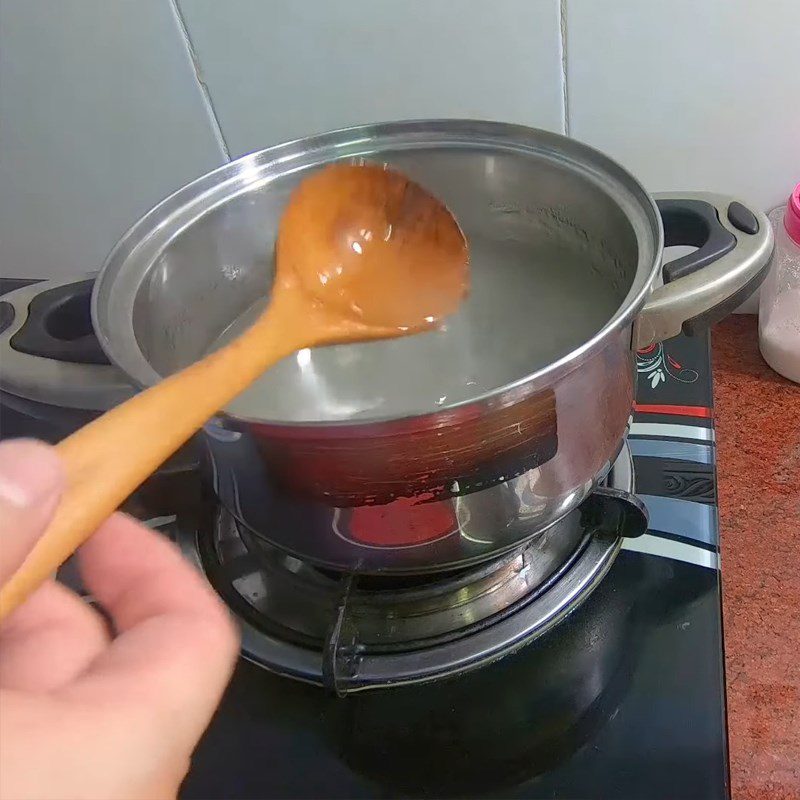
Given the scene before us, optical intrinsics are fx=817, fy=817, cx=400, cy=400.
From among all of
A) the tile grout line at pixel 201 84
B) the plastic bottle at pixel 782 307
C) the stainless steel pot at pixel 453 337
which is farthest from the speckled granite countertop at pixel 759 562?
the tile grout line at pixel 201 84

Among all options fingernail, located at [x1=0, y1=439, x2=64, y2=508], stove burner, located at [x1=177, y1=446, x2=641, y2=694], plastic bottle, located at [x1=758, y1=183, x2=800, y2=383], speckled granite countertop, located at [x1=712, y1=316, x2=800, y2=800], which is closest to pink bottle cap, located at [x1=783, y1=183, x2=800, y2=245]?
plastic bottle, located at [x1=758, y1=183, x2=800, y2=383]

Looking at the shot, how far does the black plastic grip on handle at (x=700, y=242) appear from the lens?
0.43 meters

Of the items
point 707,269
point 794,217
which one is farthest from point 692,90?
point 707,269

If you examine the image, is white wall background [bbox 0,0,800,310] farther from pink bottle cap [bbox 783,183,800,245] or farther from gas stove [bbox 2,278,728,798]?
gas stove [bbox 2,278,728,798]

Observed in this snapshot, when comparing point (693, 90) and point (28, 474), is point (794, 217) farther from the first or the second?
point (28, 474)

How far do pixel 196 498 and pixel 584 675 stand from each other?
0.92 feet

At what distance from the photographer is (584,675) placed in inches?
17.4

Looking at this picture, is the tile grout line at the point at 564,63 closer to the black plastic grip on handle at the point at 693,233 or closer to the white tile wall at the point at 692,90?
the white tile wall at the point at 692,90

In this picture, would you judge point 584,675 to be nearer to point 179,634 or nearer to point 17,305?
point 179,634

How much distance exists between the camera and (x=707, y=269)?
427mm

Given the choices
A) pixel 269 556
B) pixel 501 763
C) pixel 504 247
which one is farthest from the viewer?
pixel 504 247

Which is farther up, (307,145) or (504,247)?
(307,145)

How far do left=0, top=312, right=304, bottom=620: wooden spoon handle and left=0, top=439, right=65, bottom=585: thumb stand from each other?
18 millimetres

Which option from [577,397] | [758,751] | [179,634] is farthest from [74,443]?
[758,751]
